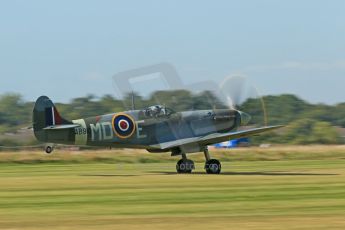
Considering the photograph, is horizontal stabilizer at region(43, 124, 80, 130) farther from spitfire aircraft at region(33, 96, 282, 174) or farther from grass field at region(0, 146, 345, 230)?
grass field at region(0, 146, 345, 230)

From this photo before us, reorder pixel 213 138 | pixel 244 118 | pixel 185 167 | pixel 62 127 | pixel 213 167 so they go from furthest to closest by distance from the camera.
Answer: pixel 244 118 → pixel 185 167 → pixel 213 167 → pixel 213 138 → pixel 62 127

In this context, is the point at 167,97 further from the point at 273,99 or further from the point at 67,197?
the point at 273,99

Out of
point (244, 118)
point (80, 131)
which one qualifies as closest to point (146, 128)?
point (80, 131)

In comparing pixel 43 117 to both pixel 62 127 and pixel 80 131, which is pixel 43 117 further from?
pixel 80 131

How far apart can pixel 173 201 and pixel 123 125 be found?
44.3 feet

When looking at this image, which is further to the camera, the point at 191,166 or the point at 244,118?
the point at 244,118

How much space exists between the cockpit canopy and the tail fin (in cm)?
330

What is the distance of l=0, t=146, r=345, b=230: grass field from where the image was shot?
1717cm

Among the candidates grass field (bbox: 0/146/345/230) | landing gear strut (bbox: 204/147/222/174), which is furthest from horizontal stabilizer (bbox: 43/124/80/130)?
landing gear strut (bbox: 204/147/222/174)

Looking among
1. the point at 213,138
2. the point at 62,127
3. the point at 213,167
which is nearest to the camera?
the point at 62,127

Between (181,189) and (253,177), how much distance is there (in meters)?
6.12

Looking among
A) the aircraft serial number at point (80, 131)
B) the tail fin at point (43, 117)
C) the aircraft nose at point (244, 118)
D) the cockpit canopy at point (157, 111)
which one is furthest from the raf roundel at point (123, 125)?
the aircraft nose at point (244, 118)

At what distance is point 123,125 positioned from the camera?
3494cm

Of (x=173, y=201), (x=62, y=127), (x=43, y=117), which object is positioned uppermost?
(x=43, y=117)
